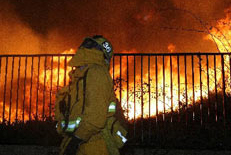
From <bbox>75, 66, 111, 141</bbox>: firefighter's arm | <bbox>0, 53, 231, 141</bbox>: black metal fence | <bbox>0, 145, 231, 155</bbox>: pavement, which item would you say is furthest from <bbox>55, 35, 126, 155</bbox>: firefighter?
<bbox>0, 53, 231, 141</bbox>: black metal fence

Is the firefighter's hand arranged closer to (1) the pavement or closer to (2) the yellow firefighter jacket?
(2) the yellow firefighter jacket

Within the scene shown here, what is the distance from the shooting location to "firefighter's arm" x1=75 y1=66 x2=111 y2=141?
7.30ft

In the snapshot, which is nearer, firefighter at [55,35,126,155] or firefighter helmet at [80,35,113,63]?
firefighter at [55,35,126,155]

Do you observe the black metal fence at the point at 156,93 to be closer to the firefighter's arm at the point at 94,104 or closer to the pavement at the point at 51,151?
the pavement at the point at 51,151

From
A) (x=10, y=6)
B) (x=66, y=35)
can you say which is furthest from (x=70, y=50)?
(x=10, y=6)

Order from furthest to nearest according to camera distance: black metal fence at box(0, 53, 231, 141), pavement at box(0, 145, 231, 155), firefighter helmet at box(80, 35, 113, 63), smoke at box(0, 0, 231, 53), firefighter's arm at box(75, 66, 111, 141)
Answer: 1. smoke at box(0, 0, 231, 53)
2. black metal fence at box(0, 53, 231, 141)
3. pavement at box(0, 145, 231, 155)
4. firefighter helmet at box(80, 35, 113, 63)
5. firefighter's arm at box(75, 66, 111, 141)

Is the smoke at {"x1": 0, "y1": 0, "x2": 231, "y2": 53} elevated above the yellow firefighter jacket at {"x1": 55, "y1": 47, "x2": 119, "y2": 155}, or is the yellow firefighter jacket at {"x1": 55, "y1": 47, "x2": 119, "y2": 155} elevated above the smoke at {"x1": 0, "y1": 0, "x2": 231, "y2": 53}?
the smoke at {"x1": 0, "y1": 0, "x2": 231, "y2": 53}

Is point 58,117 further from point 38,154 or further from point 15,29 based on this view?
point 15,29

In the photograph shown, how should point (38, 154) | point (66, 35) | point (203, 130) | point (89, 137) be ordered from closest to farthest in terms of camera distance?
point (89, 137) → point (38, 154) → point (203, 130) → point (66, 35)

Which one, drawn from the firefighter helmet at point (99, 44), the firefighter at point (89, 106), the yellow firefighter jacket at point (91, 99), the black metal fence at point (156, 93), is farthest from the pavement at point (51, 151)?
the firefighter helmet at point (99, 44)

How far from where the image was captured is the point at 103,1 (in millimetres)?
13406

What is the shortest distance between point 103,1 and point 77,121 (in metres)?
11.9

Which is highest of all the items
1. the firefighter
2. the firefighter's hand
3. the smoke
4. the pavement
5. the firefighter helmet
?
the smoke

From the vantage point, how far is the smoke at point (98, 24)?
499 inches
